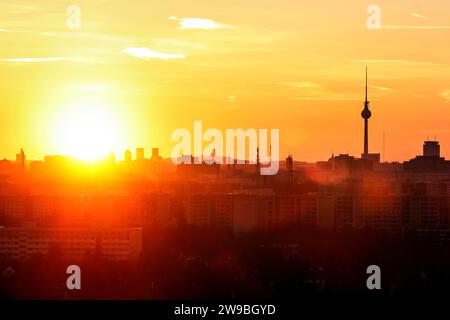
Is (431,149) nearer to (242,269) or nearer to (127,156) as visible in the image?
(127,156)

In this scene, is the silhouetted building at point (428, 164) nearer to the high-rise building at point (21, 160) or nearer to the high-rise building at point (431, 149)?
the high-rise building at point (431, 149)

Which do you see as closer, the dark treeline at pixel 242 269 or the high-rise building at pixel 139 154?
the dark treeline at pixel 242 269

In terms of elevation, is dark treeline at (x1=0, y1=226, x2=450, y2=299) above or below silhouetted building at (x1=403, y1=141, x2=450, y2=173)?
below

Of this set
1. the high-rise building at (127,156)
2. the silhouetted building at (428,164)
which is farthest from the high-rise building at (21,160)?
the silhouetted building at (428,164)

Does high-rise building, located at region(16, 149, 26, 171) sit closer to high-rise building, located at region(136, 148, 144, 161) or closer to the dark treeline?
high-rise building, located at region(136, 148, 144, 161)

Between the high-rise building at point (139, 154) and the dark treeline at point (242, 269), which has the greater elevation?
the high-rise building at point (139, 154)

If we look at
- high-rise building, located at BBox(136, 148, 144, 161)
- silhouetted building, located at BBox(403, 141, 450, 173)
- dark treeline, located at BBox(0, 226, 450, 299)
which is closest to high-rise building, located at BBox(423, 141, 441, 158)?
silhouetted building, located at BBox(403, 141, 450, 173)

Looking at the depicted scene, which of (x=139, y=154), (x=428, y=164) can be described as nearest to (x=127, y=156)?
(x=139, y=154)

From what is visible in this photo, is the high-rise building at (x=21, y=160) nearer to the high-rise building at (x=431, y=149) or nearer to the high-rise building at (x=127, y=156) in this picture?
the high-rise building at (x=127, y=156)
